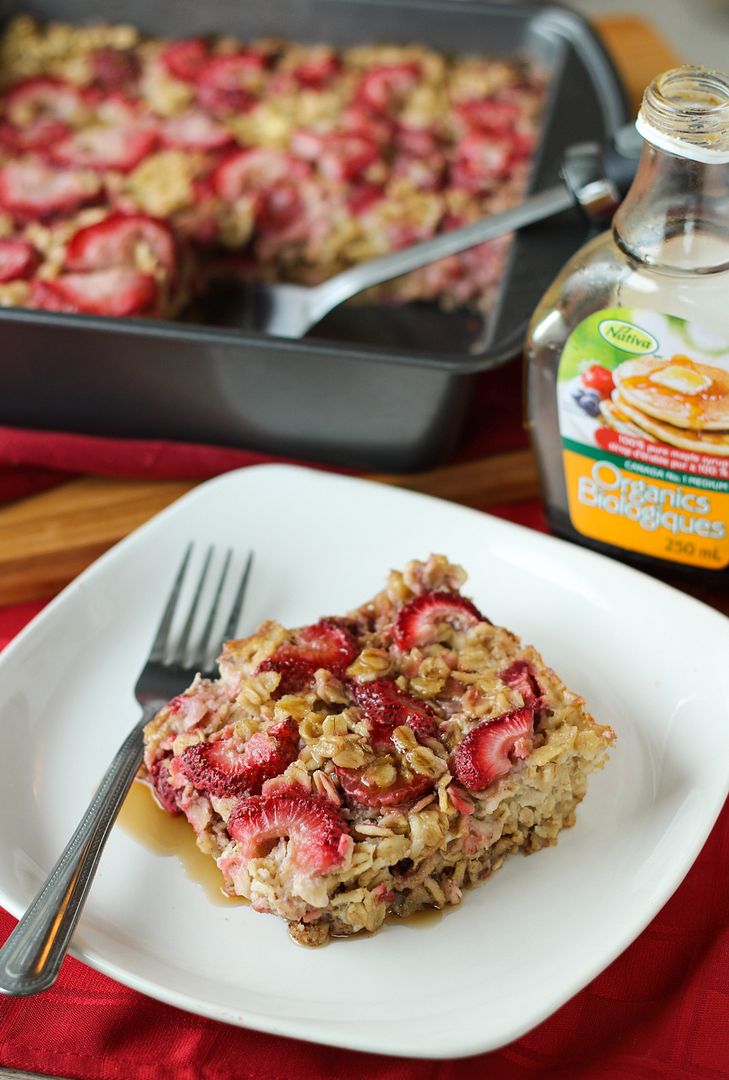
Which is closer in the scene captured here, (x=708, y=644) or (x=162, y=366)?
(x=708, y=644)

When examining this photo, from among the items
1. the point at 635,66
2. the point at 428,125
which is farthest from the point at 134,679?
the point at 635,66

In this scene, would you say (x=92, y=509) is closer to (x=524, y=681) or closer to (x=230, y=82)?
→ (x=524, y=681)

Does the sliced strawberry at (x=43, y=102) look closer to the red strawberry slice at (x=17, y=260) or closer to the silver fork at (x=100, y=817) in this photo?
the red strawberry slice at (x=17, y=260)

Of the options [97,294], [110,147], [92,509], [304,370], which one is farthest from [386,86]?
[92,509]

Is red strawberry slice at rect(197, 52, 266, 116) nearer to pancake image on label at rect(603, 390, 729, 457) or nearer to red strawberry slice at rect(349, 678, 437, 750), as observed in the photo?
pancake image on label at rect(603, 390, 729, 457)

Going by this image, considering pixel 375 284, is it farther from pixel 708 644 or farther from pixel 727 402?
pixel 708 644
